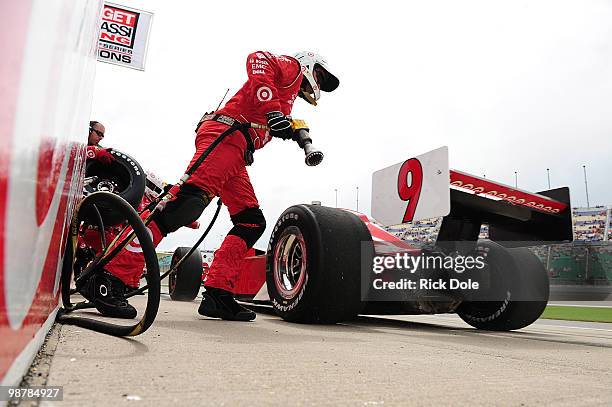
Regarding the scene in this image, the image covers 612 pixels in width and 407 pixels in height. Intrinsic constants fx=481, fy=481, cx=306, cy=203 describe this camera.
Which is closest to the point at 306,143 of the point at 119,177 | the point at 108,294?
the point at 108,294

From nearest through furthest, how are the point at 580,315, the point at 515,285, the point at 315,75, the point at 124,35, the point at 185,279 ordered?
the point at 515,285, the point at 315,75, the point at 185,279, the point at 124,35, the point at 580,315

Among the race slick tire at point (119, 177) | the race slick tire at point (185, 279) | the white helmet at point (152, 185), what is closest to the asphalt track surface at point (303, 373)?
the race slick tire at point (119, 177)

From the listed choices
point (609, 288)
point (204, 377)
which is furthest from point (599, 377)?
point (609, 288)

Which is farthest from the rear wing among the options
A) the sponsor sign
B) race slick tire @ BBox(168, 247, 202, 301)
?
the sponsor sign

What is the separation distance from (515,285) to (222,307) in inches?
67.7

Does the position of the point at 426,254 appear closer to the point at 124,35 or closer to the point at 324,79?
the point at 324,79

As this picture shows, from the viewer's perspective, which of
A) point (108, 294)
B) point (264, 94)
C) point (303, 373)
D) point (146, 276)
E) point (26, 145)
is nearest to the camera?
point (26, 145)

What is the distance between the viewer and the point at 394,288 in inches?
108

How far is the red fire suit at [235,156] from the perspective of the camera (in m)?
2.64

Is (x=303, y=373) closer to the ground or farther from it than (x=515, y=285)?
closer to the ground

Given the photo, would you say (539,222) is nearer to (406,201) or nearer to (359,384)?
(406,201)

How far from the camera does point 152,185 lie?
15.0ft

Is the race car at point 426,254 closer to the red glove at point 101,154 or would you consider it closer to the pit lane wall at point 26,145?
the red glove at point 101,154

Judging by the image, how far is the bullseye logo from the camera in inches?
108
